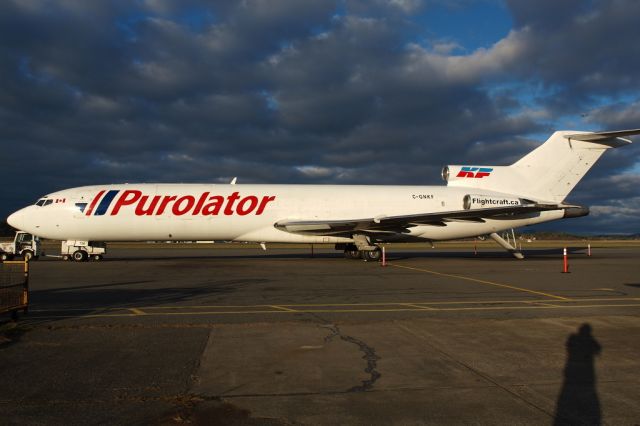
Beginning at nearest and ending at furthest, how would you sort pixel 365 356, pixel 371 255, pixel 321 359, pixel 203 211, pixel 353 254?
pixel 321 359 < pixel 365 356 < pixel 203 211 < pixel 371 255 < pixel 353 254

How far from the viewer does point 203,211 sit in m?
24.5

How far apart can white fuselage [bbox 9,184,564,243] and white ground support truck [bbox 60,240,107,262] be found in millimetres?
790

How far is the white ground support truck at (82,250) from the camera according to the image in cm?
2520

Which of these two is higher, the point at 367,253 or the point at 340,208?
the point at 340,208

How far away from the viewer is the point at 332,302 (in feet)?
38.3

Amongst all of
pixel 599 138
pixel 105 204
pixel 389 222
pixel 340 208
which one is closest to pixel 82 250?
pixel 105 204

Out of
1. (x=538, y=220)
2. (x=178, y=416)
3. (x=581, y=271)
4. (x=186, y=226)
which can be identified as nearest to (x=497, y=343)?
(x=178, y=416)

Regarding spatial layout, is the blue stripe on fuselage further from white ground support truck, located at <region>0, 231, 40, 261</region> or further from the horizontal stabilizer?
the horizontal stabilizer

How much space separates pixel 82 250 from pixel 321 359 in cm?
2239

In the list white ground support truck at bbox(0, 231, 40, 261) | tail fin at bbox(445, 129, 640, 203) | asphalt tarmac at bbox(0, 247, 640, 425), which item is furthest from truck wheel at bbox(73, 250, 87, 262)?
→ tail fin at bbox(445, 129, 640, 203)

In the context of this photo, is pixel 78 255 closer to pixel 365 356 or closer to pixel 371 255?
pixel 371 255

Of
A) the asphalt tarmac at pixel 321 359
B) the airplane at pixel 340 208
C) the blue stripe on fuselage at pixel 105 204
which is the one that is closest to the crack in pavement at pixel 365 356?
the asphalt tarmac at pixel 321 359

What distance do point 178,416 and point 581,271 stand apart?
20.3 m

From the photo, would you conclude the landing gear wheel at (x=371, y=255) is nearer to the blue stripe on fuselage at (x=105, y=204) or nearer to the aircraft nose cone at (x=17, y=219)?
the blue stripe on fuselage at (x=105, y=204)
